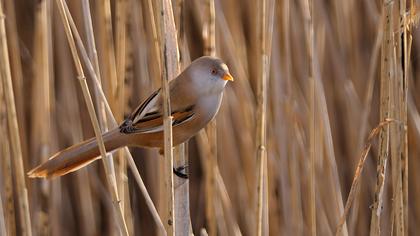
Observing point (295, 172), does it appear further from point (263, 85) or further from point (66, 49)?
point (66, 49)

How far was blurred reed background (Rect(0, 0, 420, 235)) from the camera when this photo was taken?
2479 mm

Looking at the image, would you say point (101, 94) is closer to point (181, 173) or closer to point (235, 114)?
point (181, 173)

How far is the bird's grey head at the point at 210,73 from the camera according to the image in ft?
6.47

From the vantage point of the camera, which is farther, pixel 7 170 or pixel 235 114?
pixel 235 114

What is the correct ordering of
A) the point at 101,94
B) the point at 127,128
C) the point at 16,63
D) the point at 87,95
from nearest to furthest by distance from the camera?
the point at 87,95 < the point at 101,94 < the point at 127,128 < the point at 16,63

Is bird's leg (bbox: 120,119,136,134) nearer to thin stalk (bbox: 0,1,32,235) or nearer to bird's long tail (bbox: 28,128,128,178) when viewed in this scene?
bird's long tail (bbox: 28,128,128,178)

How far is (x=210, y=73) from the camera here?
198 cm

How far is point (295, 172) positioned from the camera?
251 cm

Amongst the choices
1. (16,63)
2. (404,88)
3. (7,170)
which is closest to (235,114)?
(16,63)

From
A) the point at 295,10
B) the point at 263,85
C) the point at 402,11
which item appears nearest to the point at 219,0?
the point at 295,10

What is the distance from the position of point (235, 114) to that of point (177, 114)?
96cm

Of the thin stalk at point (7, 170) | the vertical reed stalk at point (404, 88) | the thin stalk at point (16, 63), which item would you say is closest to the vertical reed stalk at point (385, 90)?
the vertical reed stalk at point (404, 88)

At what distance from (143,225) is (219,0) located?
1175 millimetres

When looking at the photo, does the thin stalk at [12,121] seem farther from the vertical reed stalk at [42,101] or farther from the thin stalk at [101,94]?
the vertical reed stalk at [42,101]
